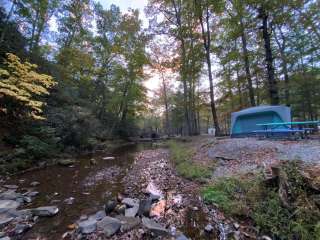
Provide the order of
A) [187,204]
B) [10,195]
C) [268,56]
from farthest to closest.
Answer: [268,56], [10,195], [187,204]

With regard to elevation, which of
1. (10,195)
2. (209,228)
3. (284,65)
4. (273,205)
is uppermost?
(284,65)

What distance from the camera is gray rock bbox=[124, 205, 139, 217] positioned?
3663 mm

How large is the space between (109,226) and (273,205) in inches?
114

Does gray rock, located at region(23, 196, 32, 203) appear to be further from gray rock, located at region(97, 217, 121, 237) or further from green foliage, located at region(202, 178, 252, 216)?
green foliage, located at region(202, 178, 252, 216)

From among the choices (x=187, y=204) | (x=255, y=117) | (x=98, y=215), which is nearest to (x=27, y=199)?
(x=98, y=215)

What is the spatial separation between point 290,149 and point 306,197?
2839 mm

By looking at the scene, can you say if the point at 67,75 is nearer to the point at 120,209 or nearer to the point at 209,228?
the point at 120,209

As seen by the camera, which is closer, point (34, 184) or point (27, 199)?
point (27, 199)

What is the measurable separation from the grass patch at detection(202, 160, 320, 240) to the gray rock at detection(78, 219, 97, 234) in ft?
7.63

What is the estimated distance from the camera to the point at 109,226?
3.19m

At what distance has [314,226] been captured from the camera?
263cm

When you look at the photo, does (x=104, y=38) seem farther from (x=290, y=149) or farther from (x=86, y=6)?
(x=290, y=149)

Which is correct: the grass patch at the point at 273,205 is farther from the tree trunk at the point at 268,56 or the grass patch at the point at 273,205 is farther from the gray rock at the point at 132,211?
the tree trunk at the point at 268,56

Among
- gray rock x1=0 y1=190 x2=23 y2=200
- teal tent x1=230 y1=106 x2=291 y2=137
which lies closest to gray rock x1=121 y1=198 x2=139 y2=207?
gray rock x1=0 y1=190 x2=23 y2=200
